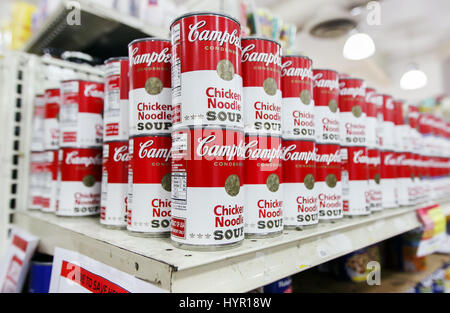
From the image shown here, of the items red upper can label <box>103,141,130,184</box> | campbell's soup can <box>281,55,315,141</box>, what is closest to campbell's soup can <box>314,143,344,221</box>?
campbell's soup can <box>281,55,315,141</box>

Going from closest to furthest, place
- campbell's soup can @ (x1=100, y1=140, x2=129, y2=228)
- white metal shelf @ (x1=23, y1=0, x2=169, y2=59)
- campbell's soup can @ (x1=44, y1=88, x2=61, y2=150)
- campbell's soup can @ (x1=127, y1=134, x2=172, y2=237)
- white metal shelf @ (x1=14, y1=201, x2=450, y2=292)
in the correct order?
1. white metal shelf @ (x1=14, y1=201, x2=450, y2=292)
2. campbell's soup can @ (x1=127, y1=134, x2=172, y2=237)
3. campbell's soup can @ (x1=100, y1=140, x2=129, y2=228)
4. campbell's soup can @ (x1=44, y1=88, x2=61, y2=150)
5. white metal shelf @ (x1=23, y1=0, x2=169, y2=59)

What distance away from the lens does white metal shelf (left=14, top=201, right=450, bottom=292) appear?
1.77 ft

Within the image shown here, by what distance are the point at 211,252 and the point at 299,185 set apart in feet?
1.12

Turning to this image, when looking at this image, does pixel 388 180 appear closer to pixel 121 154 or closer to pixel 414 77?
pixel 121 154

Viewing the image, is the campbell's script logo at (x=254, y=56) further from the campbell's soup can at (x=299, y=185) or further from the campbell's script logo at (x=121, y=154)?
the campbell's script logo at (x=121, y=154)

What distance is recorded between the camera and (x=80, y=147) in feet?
3.24

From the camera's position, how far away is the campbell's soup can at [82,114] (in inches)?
38.6

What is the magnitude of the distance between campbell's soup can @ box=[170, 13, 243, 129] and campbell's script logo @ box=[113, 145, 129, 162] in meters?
0.25

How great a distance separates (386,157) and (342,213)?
43cm

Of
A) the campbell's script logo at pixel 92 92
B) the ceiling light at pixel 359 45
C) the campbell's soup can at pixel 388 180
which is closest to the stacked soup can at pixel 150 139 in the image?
the campbell's script logo at pixel 92 92

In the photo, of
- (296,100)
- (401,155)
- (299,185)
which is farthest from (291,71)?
(401,155)

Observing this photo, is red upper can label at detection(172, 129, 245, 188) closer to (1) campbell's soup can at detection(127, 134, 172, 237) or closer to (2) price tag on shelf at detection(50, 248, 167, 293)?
(1) campbell's soup can at detection(127, 134, 172, 237)

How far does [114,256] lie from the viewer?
652 millimetres

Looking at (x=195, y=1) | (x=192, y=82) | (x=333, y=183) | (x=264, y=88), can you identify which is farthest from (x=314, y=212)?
(x=195, y=1)
